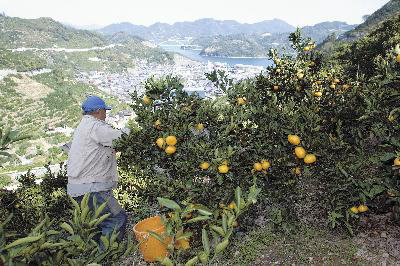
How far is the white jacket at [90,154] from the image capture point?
3.86m

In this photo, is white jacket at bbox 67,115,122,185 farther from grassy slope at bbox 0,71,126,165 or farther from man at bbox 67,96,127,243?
grassy slope at bbox 0,71,126,165

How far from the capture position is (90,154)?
3.93 metres

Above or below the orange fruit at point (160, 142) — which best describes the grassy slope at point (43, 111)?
below

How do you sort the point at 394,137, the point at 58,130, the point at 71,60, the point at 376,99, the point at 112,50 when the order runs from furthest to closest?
the point at 112,50 < the point at 71,60 < the point at 58,130 < the point at 376,99 < the point at 394,137

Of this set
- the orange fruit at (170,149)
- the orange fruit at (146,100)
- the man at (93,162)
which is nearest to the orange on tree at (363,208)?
the orange fruit at (170,149)

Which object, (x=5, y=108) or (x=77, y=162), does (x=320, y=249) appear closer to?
(x=77, y=162)

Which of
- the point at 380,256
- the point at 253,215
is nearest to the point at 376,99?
the point at 380,256

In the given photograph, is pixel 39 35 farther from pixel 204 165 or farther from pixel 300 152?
pixel 300 152

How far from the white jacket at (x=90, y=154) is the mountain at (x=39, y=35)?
463ft

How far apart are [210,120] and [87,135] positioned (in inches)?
56.1

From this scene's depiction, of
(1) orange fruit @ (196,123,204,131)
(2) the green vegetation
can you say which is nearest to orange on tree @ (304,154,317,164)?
(1) orange fruit @ (196,123,204,131)

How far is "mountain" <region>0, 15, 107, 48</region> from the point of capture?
5374 inches

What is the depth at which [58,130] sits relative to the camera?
7075 centimetres

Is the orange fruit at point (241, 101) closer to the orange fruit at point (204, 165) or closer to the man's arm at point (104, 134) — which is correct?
the orange fruit at point (204, 165)
